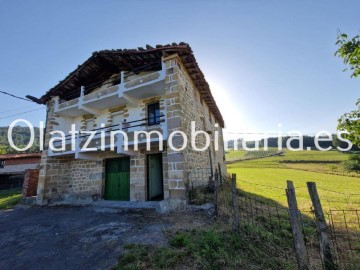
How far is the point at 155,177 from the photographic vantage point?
1059cm

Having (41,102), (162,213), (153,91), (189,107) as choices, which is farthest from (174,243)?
(41,102)

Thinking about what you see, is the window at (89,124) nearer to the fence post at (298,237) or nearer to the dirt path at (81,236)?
the dirt path at (81,236)

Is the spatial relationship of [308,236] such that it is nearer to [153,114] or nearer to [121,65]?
[153,114]

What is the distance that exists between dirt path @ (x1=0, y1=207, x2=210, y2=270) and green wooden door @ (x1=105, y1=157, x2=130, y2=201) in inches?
98.2

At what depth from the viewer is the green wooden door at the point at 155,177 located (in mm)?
10078

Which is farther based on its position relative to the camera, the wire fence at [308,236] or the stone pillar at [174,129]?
the stone pillar at [174,129]

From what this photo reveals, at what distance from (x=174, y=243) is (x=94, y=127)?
32.7 feet

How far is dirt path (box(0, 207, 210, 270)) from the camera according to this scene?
13.0ft

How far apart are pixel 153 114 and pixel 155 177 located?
3488 millimetres

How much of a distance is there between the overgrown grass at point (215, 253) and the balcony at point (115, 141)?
4637 millimetres

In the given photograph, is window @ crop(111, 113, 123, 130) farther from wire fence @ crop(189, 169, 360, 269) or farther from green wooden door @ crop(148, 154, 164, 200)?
wire fence @ crop(189, 169, 360, 269)

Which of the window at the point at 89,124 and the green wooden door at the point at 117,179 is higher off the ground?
the window at the point at 89,124

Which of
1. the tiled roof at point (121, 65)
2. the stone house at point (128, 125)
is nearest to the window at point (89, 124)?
the stone house at point (128, 125)

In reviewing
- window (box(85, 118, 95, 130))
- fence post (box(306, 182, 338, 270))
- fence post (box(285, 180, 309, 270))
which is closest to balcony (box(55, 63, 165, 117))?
window (box(85, 118, 95, 130))
